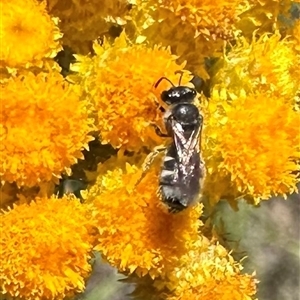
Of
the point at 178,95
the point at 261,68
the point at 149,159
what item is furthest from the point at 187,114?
the point at 261,68

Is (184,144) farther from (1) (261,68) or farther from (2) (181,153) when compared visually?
(1) (261,68)

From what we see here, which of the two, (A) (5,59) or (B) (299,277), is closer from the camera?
(A) (5,59)

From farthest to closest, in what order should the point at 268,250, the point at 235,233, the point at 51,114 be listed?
1. the point at 268,250
2. the point at 235,233
3. the point at 51,114

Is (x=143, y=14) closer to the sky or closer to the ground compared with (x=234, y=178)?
closer to the sky

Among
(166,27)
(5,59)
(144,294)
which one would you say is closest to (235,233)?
(144,294)

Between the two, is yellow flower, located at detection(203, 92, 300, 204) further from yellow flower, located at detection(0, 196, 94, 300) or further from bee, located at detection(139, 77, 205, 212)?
yellow flower, located at detection(0, 196, 94, 300)

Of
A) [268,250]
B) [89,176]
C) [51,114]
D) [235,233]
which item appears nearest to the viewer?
[51,114]

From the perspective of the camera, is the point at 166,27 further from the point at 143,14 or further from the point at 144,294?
the point at 144,294
